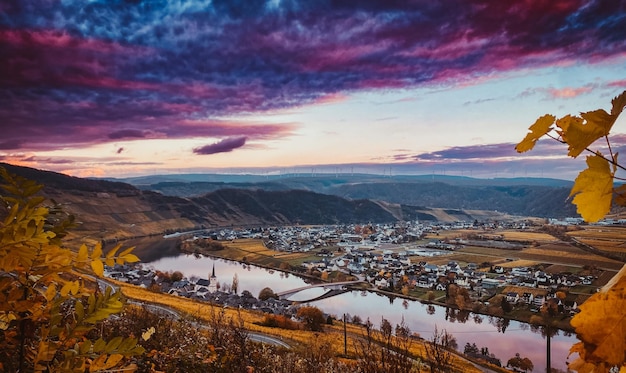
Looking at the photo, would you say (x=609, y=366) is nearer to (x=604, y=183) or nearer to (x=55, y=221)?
(x=604, y=183)

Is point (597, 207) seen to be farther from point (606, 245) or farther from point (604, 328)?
point (606, 245)

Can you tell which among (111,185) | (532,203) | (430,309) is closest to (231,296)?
(430,309)

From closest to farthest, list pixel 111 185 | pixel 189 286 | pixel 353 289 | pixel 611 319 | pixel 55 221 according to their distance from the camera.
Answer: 1. pixel 611 319
2. pixel 55 221
3. pixel 189 286
4. pixel 353 289
5. pixel 111 185

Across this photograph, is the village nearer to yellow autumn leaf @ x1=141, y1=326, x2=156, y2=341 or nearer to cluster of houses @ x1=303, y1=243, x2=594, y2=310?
cluster of houses @ x1=303, y1=243, x2=594, y2=310

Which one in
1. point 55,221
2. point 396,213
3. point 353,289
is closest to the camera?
point 55,221

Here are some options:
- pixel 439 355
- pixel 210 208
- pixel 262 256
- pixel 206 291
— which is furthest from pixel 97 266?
pixel 210 208

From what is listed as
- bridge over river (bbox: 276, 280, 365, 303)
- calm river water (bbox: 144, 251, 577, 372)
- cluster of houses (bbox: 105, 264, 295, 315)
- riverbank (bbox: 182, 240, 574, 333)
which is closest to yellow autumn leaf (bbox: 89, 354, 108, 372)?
riverbank (bbox: 182, 240, 574, 333)
